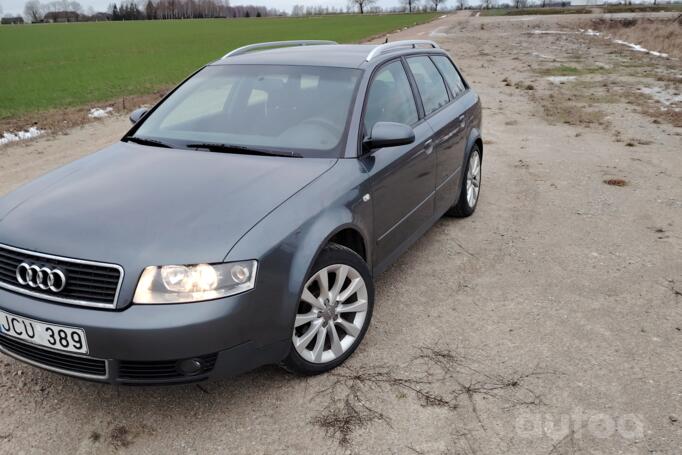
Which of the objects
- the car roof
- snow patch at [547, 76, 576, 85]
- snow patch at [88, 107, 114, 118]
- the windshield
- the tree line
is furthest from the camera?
the tree line

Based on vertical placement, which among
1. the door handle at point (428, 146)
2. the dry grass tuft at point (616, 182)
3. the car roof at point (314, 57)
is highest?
the car roof at point (314, 57)

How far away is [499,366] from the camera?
3.25m

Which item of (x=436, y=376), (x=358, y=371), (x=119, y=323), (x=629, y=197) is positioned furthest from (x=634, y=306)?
(x=119, y=323)

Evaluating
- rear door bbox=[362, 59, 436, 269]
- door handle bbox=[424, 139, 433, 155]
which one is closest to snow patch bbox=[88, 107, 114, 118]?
rear door bbox=[362, 59, 436, 269]

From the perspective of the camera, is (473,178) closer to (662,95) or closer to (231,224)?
(231,224)

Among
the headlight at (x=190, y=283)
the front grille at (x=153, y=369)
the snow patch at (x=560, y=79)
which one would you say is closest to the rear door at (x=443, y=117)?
the headlight at (x=190, y=283)

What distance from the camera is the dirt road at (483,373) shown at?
2711 mm

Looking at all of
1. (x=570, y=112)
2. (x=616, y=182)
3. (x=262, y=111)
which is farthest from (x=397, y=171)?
(x=570, y=112)

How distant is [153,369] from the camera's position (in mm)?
2570

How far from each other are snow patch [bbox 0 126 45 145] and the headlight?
8164 mm

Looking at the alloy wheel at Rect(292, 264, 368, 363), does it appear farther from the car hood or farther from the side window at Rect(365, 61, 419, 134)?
the side window at Rect(365, 61, 419, 134)

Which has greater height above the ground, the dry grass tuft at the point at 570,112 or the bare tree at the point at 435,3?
the bare tree at the point at 435,3

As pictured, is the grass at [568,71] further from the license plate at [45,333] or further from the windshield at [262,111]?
the license plate at [45,333]

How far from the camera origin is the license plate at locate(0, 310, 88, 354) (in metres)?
2.50
